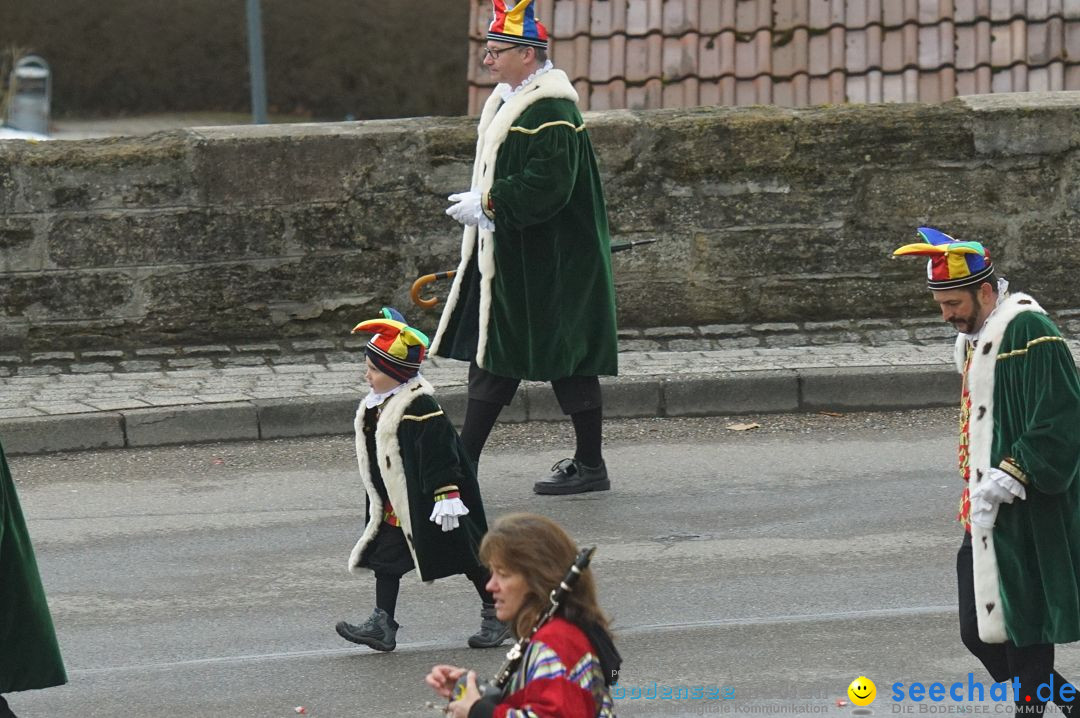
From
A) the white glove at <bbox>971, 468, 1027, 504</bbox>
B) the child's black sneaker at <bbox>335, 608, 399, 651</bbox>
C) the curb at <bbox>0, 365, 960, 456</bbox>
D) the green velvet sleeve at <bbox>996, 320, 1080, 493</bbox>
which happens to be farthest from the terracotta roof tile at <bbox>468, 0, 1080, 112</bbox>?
the white glove at <bbox>971, 468, 1027, 504</bbox>

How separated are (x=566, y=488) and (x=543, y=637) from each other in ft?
13.4

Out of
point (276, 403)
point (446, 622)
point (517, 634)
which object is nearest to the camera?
point (517, 634)

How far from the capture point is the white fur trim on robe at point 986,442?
4.86m

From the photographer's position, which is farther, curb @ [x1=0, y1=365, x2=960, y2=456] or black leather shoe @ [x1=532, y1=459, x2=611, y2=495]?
curb @ [x1=0, y1=365, x2=960, y2=456]

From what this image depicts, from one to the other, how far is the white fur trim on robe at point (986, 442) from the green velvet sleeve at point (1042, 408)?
0.04 m

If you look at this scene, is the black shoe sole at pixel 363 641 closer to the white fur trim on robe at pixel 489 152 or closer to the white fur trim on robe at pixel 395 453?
the white fur trim on robe at pixel 395 453


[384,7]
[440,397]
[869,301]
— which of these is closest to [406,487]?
[440,397]

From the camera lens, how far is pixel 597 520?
7.57m

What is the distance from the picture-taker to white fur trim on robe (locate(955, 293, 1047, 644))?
191 inches

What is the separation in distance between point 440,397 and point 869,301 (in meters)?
2.76

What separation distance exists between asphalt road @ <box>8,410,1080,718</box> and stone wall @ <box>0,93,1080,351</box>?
4.27ft

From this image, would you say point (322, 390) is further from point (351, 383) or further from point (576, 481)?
point (576, 481)

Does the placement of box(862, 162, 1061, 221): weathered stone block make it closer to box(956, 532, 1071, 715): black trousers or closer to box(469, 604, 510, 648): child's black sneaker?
box(469, 604, 510, 648): child's black sneaker

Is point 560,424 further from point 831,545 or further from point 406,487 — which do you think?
point 406,487
